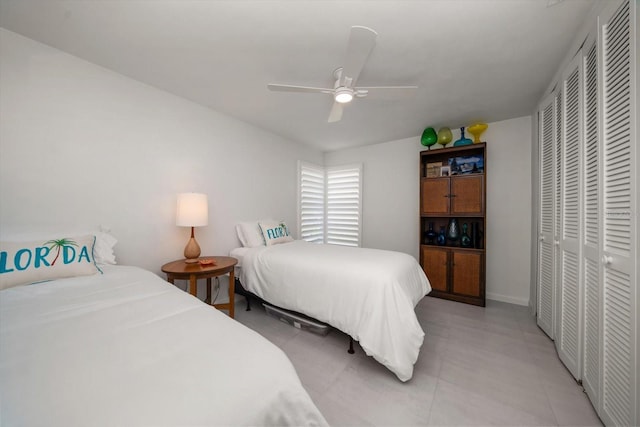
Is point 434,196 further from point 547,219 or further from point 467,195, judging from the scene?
point 547,219

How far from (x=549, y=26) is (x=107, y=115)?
334 cm

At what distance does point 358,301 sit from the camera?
5.87ft

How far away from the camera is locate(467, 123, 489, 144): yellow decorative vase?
289cm

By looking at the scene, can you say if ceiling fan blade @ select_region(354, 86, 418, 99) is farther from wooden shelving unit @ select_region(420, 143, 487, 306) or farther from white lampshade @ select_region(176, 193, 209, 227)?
white lampshade @ select_region(176, 193, 209, 227)

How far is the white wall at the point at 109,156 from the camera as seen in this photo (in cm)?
161

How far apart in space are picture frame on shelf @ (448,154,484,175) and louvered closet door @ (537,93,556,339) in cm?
70

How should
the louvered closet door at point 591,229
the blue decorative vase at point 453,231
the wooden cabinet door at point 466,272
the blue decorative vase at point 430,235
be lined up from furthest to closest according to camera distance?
the blue decorative vase at point 430,235
the blue decorative vase at point 453,231
the wooden cabinet door at point 466,272
the louvered closet door at point 591,229

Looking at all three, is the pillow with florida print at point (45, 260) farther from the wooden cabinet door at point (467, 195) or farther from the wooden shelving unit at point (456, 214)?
the wooden cabinet door at point (467, 195)

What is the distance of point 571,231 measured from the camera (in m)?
1.69

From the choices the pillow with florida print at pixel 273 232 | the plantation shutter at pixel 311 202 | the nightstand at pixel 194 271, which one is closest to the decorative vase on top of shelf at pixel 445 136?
the plantation shutter at pixel 311 202

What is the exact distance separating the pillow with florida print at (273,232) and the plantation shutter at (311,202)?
80 centimetres

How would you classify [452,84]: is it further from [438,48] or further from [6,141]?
[6,141]

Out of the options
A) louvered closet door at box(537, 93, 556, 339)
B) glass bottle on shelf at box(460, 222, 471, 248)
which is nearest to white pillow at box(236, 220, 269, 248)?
glass bottle on shelf at box(460, 222, 471, 248)

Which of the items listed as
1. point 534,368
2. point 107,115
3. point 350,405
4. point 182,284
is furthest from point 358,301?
point 107,115
